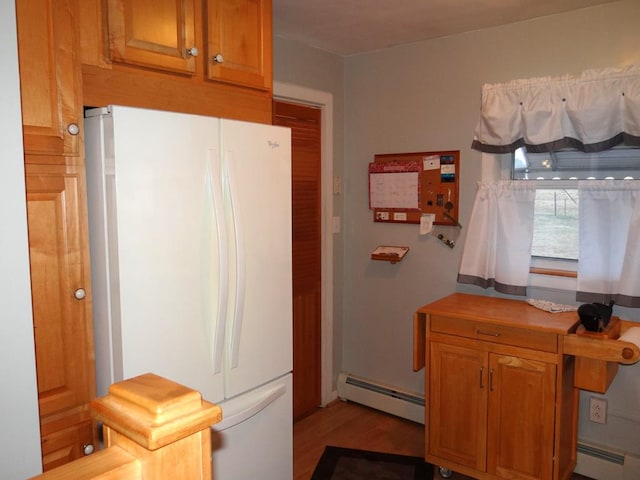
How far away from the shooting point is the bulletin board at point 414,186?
3.25 metres

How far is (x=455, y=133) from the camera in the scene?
3211mm

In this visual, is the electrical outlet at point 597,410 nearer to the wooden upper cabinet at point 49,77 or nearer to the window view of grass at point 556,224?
the window view of grass at point 556,224

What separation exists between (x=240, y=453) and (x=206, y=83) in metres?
1.46

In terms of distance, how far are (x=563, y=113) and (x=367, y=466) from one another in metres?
2.21

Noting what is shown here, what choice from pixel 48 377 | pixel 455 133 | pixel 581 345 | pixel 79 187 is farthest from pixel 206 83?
pixel 581 345

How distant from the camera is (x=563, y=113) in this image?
2775mm

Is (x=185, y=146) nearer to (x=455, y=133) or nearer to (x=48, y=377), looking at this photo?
(x=48, y=377)

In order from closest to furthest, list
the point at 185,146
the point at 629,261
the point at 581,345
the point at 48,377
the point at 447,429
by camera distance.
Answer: the point at 48,377, the point at 185,146, the point at 581,345, the point at 629,261, the point at 447,429

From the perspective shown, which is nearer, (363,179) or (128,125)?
(128,125)

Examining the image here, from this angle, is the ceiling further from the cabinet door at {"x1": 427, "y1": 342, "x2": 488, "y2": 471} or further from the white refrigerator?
the cabinet door at {"x1": 427, "y1": 342, "x2": 488, "y2": 471}

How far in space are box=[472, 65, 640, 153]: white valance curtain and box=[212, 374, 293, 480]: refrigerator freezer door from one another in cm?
181

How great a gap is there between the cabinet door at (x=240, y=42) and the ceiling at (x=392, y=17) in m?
0.42

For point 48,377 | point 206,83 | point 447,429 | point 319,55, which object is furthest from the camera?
point 319,55

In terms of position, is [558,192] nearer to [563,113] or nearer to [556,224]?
[556,224]
